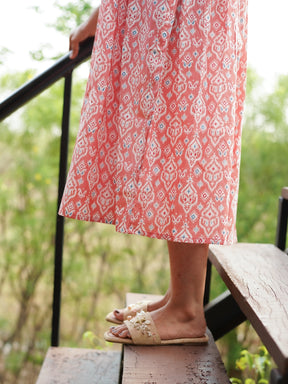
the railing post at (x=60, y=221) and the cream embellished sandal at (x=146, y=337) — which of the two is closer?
the cream embellished sandal at (x=146, y=337)

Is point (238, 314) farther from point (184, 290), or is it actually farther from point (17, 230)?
point (17, 230)

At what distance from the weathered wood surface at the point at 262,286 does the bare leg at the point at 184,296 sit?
0.07 meters

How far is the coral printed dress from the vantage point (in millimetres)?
1065

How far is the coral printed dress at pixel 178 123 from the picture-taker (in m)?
1.07

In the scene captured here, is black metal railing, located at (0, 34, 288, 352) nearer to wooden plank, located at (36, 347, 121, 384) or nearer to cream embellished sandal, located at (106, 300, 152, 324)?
wooden plank, located at (36, 347, 121, 384)

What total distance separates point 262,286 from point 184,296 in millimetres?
226

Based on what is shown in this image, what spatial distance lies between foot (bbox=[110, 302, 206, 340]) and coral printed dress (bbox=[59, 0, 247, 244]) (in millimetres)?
229

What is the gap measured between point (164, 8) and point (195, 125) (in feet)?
0.92

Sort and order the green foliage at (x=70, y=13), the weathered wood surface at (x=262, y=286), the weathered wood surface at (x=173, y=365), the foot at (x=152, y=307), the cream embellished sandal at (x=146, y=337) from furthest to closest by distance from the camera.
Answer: the green foliage at (x=70, y=13) < the foot at (x=152, y=307) < the cream embellished sandal at (x=146, y=337) < the weathered wood surface at (x=173, y=365) < the weathered wood surface at (x=262, y=286)

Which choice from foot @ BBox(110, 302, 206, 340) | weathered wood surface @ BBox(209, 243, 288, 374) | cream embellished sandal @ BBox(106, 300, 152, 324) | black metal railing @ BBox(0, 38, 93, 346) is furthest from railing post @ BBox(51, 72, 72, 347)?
weathered wood surface @ BBox(209, 243, 288, 374)

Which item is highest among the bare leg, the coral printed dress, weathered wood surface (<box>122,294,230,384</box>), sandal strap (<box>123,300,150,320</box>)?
the coral printed dress

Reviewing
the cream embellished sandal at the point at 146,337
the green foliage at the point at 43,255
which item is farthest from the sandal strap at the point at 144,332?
the green foliage at the point at 43,255

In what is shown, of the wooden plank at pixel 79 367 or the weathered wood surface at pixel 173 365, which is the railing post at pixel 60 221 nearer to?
the wooden plank at pixel 79 367

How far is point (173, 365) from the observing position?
3.48ft
